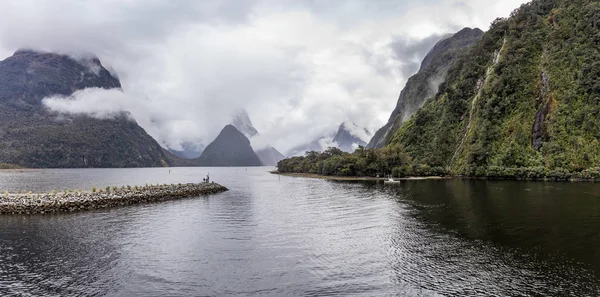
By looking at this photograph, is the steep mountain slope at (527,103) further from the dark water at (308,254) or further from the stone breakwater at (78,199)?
the stone breakwater at (78,199)

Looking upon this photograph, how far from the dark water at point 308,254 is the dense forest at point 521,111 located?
92.3 metres

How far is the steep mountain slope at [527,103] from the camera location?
126438 millimetres

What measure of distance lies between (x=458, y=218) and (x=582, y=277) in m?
22.5

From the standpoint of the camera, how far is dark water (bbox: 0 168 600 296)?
2172cm

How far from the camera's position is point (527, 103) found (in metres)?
149

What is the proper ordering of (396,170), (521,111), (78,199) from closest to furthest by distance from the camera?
(78,199)
(396,170)
(521,111)

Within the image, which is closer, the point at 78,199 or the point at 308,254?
the point at 308,254

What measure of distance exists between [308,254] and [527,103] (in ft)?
515

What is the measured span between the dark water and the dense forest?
3633 inches

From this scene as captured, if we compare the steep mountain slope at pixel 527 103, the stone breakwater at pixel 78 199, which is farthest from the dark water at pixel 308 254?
the steep mountain slope at pixel 527 103

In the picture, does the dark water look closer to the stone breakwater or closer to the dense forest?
the stone breakwater

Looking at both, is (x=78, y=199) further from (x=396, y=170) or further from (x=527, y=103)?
(x=527, y=103)

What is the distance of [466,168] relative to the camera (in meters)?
146

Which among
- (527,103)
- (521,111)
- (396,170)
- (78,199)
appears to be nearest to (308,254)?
(78,199)
